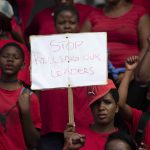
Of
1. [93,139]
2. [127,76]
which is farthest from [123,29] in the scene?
[93,139]

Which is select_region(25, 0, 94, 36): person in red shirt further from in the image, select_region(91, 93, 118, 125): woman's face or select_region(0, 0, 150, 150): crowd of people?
select_region(91, 93, 118, 125): woman's face

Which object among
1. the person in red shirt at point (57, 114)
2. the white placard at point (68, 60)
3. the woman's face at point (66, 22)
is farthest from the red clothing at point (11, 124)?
the woman's face at point (66, 22)

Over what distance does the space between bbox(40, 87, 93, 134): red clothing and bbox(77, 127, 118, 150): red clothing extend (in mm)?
275

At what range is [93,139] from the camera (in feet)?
18.9

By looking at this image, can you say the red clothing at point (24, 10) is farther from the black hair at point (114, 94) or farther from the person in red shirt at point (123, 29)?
the black hair at point (114, 94)

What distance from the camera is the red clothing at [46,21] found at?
291 inches

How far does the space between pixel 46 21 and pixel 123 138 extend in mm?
2280

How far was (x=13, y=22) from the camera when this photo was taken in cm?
737

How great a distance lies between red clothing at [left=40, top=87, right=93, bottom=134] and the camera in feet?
20.2

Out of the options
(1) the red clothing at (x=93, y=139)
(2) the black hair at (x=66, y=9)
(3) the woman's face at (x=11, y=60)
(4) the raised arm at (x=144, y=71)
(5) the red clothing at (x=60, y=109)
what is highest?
(2) the black hair at (x=66, y=9)

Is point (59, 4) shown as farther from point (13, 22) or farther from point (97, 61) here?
point (97, 61)

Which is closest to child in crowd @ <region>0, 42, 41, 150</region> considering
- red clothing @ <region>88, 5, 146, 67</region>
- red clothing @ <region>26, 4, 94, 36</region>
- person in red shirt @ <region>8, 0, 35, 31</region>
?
red clothing @ <region>88, 5, 146, 67</region>

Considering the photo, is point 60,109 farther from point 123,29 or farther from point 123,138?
point 123,29

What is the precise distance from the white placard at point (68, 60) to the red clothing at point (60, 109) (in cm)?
54
